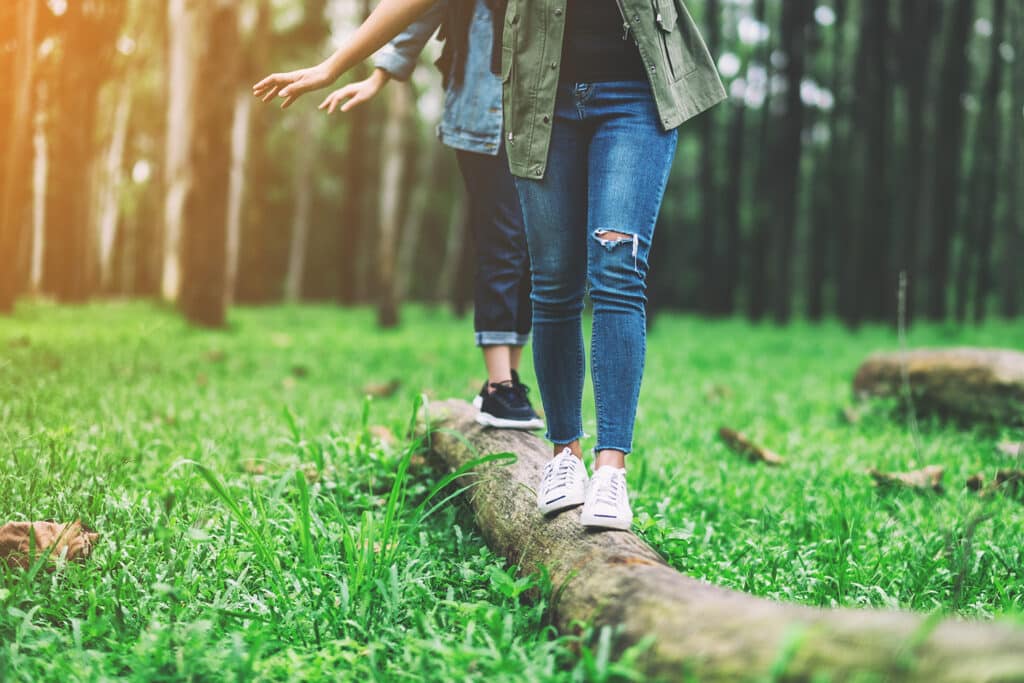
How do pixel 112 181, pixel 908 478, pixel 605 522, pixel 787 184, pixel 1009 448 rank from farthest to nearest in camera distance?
pixel 112 181, pixel 787 184, pixel 1009 448, pixel 908 478, pixel 605 522

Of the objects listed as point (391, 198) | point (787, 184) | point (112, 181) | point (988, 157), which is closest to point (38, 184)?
point (391, 198)

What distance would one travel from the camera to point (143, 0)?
17.3m

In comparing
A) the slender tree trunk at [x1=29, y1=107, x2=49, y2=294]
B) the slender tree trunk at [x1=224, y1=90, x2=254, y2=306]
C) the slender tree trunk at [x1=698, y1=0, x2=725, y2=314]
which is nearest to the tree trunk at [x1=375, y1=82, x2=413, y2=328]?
the slender tree trunk at [x1=224, y1=90, x2=254, y2=306]

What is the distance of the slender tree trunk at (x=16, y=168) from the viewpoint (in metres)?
9.17

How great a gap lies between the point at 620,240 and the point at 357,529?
125 centimetres

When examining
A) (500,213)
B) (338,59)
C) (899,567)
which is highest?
(338,59)

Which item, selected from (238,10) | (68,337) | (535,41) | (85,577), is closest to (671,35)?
(535,41)

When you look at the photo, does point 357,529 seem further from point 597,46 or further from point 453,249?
point 453,249

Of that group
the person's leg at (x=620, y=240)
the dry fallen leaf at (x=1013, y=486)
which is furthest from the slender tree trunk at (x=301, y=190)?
the person's leg at (x=620, y=240)

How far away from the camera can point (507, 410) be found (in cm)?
303

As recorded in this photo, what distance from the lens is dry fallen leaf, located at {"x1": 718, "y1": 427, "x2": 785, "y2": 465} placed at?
13.0 feet

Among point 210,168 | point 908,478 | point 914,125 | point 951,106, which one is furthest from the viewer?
point 951,106

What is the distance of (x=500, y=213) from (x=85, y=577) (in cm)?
184

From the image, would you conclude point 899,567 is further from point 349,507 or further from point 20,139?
point 20,139
